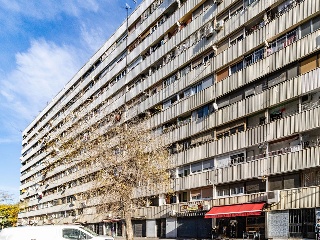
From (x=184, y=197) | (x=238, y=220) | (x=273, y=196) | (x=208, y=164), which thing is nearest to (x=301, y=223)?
(x=273, y=196)

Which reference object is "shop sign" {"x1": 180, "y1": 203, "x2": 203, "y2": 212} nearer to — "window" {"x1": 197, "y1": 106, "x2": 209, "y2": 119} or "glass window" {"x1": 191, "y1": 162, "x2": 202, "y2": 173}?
"glass window" {"x1": 191, "y1": 162, "x2": 202, "y2": 173}

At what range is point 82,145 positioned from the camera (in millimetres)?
29000

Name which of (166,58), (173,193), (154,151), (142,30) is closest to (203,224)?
(173,193)

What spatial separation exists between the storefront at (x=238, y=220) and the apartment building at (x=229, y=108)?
0.26ft

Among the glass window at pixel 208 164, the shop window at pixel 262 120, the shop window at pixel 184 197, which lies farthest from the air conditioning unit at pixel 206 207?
the shop window at pixel 262 120

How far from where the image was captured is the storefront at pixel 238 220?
1042 inches

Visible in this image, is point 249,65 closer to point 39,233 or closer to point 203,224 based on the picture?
point 203,224

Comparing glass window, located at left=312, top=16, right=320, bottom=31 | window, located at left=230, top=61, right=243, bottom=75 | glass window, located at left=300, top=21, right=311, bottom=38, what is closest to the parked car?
window, located at left=230, top=61, right=243, bottom=75

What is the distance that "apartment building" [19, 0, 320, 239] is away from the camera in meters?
24.5

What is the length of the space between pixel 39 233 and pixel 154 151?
31.8 ft

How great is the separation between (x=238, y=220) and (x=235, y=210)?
1.81 meters

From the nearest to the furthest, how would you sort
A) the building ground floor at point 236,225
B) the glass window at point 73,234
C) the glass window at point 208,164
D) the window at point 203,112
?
the glass window at point 73,234 < the building ground floor at point 236,225 < the glass window at point 208,164 < the window at point 203,112

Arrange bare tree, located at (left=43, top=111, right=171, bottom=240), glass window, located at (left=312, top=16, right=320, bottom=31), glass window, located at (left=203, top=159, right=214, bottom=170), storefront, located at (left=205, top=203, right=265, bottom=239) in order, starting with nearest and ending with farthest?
1. glass window, located at (left=312, top=16, right=320, bottom=31)
2. storefront, located at (left=205, top=203, right=265, bottom=239)
3. bare tree, located at (left=43, top=111, right=171, bottom=240)
4. glass window, located at (left=203, top=159, right=214, bottom=170)

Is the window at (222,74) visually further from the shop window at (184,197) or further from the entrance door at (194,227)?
the entrance door at (194,227)
